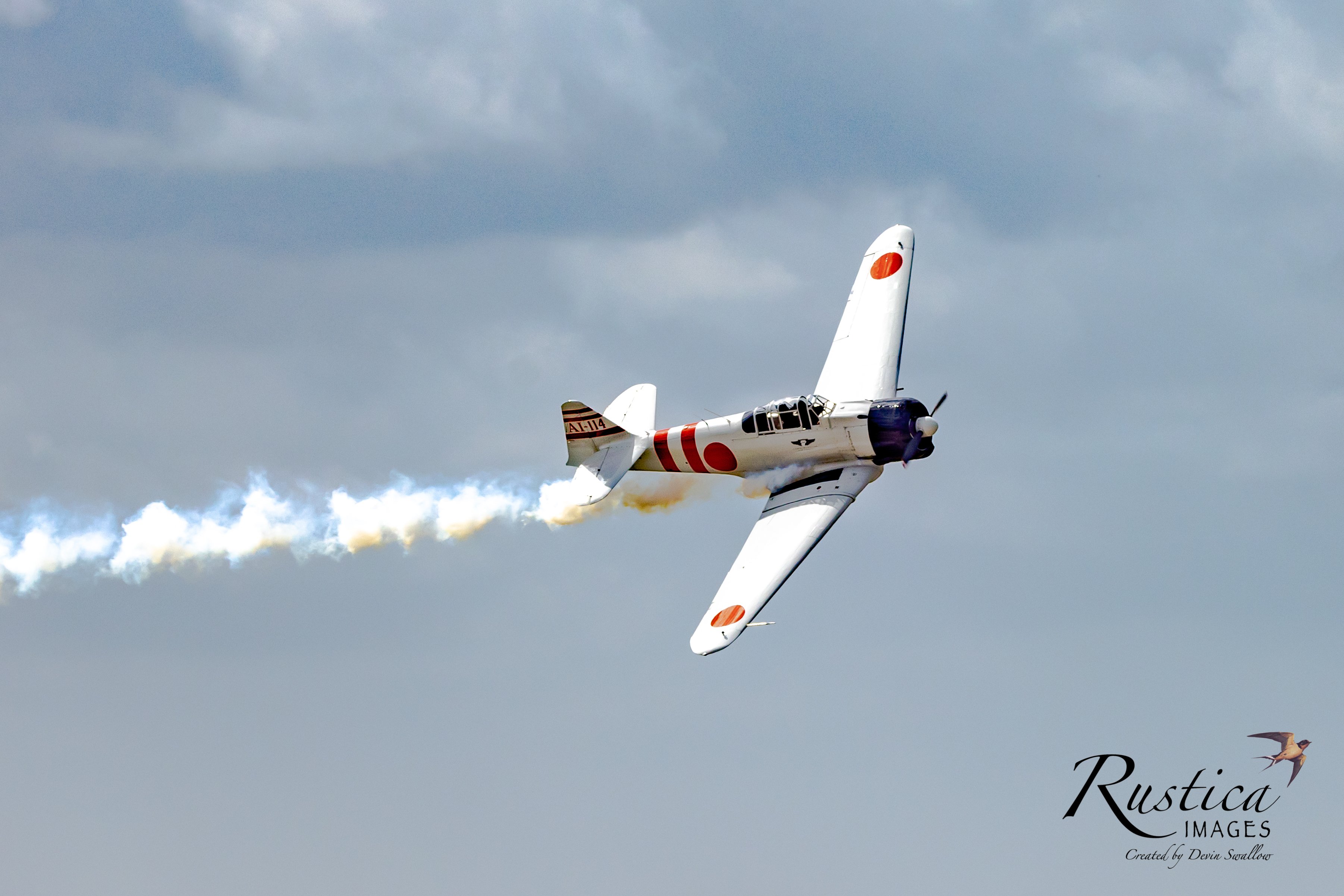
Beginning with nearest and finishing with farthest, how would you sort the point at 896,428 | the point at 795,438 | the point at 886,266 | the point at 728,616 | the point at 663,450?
the point at 728,616, the point at 896,428, the point at 795,438, the point at 663,450, the point at 886,266

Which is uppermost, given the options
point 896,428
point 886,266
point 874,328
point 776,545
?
point 886,266

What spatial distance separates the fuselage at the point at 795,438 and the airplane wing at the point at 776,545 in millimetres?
747

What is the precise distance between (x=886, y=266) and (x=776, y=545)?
13.1 metres

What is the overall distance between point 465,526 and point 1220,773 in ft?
76.3

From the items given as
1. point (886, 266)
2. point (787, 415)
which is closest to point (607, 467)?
point (787, 415)

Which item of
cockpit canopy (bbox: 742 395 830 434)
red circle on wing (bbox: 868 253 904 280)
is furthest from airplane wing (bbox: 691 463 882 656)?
red circle on wing (bbox: 868 253 904 280)

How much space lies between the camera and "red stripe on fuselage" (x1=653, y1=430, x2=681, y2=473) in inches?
1788

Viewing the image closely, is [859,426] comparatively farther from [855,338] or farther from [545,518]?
[545,518]

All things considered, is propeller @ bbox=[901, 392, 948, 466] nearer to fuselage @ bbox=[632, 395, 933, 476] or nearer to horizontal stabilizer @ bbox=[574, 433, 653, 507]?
fuselage @ bbox=[632, 395, 933, 476]

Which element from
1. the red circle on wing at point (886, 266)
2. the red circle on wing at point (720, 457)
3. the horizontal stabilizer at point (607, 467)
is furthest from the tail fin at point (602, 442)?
the red circle on wing at point (886, 266)

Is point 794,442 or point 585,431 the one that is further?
point 585,431

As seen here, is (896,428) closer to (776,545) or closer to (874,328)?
(776,545)

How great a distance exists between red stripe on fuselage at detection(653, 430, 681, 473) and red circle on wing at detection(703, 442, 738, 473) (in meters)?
1.20

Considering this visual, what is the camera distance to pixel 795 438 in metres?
42.7
